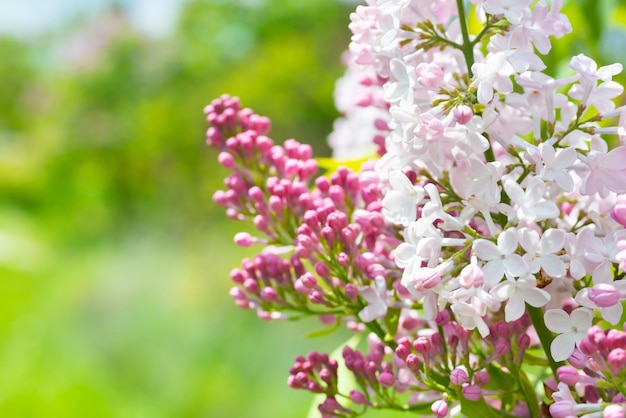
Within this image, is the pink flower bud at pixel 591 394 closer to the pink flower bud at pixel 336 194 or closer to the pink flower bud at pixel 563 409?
the pink flower bud at pixel 563 409

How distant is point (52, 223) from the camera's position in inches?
313

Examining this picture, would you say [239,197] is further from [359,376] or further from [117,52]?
[117,52]

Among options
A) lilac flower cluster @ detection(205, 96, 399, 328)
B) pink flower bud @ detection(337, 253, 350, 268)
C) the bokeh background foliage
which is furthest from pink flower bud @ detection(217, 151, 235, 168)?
the bokeh background foliage

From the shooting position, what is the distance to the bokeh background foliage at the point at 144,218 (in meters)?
3.41

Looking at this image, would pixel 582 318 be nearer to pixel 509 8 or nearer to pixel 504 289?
pixel 504 289

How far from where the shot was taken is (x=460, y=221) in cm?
40

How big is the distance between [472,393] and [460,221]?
0.09 metres

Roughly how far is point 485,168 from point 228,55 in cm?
651

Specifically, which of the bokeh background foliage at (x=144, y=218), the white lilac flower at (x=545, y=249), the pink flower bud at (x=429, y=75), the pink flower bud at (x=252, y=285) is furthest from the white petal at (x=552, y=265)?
the bokeh background foliage at (x=144, y=218)

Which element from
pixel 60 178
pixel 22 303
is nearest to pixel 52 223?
pixel 60 178

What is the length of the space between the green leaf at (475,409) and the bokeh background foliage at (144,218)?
104 inches

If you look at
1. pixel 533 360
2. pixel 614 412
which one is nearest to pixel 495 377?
pixel 533 360

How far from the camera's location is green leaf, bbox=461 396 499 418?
418 mm

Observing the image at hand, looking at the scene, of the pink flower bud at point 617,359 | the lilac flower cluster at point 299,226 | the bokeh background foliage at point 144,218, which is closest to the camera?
the pink flower bud at point 617,359
